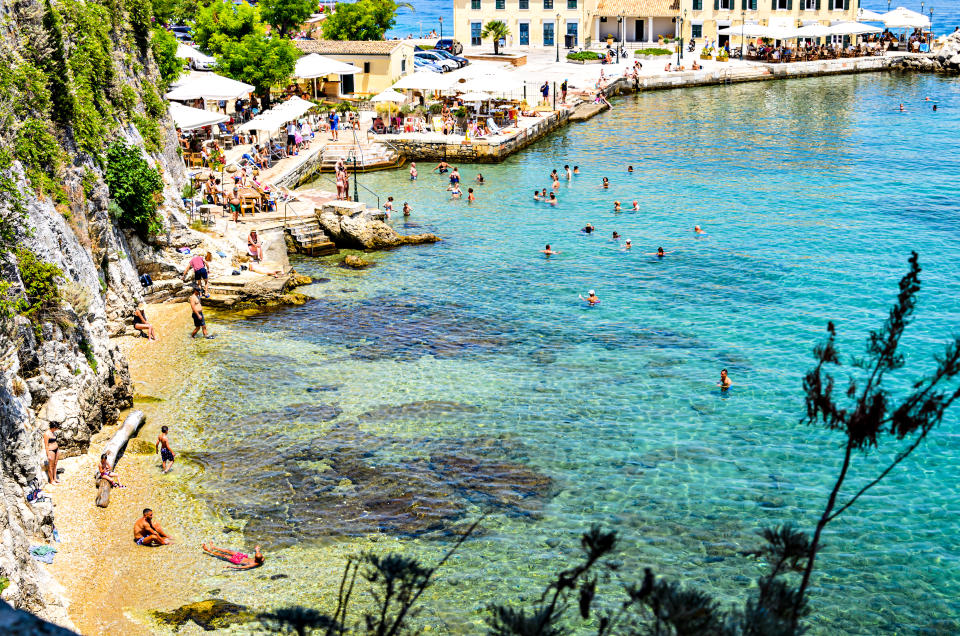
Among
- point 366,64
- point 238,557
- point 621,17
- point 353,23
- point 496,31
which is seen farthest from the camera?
point 621,17

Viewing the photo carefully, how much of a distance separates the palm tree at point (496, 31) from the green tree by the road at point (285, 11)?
53.8 feet

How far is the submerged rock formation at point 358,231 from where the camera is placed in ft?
124

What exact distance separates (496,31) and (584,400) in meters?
64.8

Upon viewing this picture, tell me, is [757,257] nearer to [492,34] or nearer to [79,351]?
[79,351]

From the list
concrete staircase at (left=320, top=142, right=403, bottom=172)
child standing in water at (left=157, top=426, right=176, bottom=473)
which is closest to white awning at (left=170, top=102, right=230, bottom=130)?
concrete staircase at (left=320, top=142, right=403, bottom=172)

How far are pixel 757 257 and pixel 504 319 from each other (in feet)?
40.3

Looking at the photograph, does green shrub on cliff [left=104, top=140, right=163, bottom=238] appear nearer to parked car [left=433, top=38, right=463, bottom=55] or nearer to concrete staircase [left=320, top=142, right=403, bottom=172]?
concrete staircase [left=320, top=142, right=403, bottom=172]

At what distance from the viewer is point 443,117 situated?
2244 inches

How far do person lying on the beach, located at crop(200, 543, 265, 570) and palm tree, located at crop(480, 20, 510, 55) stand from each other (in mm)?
68904

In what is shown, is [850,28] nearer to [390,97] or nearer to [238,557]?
[390,97]

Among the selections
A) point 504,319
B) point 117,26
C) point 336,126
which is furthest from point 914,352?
point 336,126

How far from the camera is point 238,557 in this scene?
1786 cm

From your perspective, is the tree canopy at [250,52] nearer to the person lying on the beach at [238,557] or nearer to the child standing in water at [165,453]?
the child standing in water at [165,453]

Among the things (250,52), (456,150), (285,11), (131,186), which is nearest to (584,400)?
(131,186)
